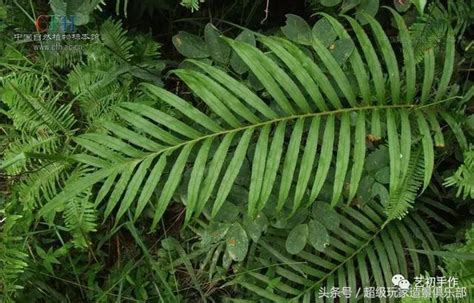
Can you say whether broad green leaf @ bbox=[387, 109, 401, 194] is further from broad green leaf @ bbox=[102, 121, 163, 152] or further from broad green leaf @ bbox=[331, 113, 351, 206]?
broad green leaf @ bbox=[102, 121, 163, 152]

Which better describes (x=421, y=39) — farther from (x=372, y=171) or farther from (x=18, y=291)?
(x=18, y=291)

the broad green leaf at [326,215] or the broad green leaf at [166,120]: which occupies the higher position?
the broad green leaf at [166,120]

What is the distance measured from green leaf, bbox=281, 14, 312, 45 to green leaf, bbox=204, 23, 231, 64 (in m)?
0.18

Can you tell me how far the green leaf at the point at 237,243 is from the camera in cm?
174

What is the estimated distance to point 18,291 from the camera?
6.07ft

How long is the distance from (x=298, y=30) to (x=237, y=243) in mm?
642

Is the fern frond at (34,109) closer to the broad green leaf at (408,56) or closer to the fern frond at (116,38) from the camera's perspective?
the fern frond at (116,38)

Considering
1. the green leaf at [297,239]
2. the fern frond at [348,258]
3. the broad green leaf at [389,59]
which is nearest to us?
the broad green leaf at [389,59]

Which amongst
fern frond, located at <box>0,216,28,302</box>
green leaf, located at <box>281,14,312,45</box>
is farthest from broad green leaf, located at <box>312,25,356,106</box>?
fern frond, located at <box>0,216,28,302</box>

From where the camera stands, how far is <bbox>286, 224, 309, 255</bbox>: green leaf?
5.58 feet

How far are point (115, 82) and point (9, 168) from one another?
15.8 inches

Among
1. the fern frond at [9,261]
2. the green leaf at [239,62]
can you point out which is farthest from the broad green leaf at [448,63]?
the fern frond at [9,261]

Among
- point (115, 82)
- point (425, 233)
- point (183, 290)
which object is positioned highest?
point (115, 82)

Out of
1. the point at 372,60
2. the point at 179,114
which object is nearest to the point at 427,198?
the point at 372,60
